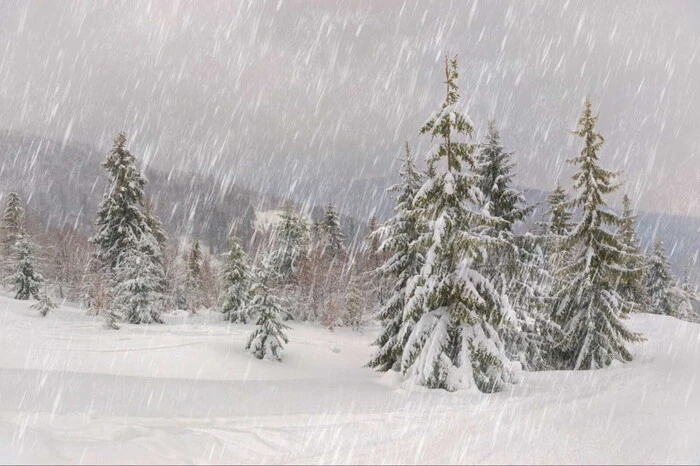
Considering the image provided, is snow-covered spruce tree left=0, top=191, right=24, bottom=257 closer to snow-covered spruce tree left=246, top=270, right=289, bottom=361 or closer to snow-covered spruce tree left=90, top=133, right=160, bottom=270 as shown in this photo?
snow-covered spruce tree left=90, top=133, right=160, bottom=270

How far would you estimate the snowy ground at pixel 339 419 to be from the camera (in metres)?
7.43

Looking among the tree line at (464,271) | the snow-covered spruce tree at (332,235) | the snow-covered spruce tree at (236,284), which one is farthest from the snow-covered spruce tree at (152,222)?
the snow-covered spruce tree at (332,235)

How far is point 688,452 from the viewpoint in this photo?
7.23m

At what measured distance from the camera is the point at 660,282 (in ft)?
159

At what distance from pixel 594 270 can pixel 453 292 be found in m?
10.5

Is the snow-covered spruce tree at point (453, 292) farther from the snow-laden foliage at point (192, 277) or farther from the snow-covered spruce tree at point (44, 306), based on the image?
the snow-laden foliage at point (192, 277)

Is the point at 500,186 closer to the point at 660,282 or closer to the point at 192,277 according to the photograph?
the point at 660,282

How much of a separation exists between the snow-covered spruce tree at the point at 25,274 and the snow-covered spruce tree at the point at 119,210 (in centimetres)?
1454

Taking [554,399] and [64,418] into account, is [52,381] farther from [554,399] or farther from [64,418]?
[554,399]

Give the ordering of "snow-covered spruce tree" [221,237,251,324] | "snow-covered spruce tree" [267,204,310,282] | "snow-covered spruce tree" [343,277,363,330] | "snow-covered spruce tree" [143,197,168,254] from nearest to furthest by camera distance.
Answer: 1. "snow-covered spruce tree" [143,197,168,254]
2. "snow-covered spruce tree" [221,237,251,324]
3. "snow-covered spruce tree" [343,277,363,330]
4. "snow-covered spruce tree" [267,204,310,282]

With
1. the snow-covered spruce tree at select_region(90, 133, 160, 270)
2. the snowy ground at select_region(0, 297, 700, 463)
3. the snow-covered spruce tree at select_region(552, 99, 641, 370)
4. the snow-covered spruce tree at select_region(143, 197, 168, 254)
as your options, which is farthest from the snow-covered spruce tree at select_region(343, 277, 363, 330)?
the snowy ground at select_region(0, 297, 700, 463)

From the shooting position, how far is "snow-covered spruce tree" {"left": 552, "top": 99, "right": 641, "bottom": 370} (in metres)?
19.0

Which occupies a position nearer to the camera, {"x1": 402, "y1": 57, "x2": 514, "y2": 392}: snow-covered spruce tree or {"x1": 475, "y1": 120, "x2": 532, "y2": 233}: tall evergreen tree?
{"x1": 402, "y1": 57, "x2": 514, "y2": 392}: snow-covered spruce tree

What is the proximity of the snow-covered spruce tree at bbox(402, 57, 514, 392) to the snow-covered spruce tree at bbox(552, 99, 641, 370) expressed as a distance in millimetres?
8891
